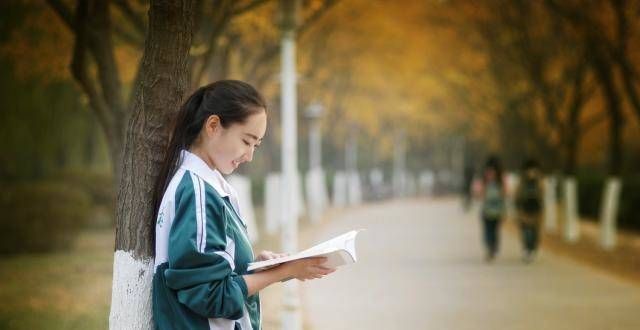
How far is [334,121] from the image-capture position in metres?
39.7

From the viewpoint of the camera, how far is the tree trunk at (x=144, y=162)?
3.71 meters

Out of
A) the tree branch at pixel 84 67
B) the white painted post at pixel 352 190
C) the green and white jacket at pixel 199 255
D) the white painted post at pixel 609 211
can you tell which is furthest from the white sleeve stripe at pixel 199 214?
the white painted post at pixel 352 190

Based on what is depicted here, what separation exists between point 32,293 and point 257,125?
9872 millimetres

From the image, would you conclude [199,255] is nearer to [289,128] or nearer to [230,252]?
[230,252]

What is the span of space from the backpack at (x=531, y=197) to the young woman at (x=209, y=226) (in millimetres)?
13300

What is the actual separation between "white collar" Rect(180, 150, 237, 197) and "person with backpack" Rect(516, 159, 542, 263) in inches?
527

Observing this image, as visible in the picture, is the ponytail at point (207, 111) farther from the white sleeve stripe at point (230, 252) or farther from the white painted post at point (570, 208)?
the white painted post at point (570, 208)

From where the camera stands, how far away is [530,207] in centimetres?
1636

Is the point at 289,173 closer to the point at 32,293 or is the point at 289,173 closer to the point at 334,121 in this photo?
the point at 32,293

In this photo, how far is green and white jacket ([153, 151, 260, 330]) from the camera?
3111 mm

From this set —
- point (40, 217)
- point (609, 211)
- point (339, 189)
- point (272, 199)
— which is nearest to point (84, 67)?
point (40, 217)

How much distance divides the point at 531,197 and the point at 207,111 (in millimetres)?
13566

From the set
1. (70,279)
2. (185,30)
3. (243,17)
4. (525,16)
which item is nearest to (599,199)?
(525,16)

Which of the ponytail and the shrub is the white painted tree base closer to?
the ponytail
